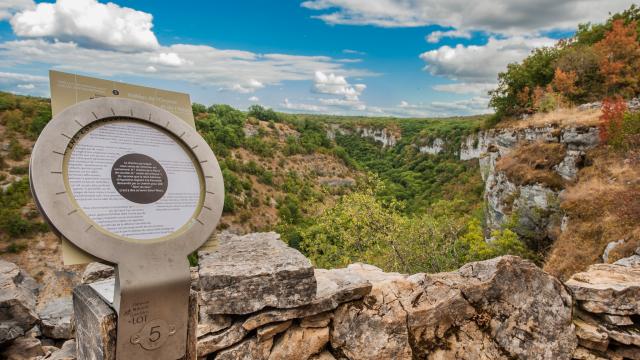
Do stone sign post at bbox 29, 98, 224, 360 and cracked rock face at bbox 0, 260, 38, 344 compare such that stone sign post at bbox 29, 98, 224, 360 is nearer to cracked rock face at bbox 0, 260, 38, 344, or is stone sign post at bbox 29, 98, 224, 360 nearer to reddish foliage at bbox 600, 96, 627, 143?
cracked rock face at bbox 0, 260, 38, 344

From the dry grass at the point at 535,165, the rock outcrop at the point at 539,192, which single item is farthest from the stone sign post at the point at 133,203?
the dry grass at the point at 535,165

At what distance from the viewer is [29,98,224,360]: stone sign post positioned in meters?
2.25

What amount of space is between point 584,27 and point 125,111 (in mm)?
43675

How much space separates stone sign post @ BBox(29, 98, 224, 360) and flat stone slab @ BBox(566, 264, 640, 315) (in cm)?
561

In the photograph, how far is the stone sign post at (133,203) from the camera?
225 cm

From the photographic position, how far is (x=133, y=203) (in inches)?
98.7

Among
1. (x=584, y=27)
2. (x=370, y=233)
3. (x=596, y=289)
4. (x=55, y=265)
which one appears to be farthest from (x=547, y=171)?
(x=55, y=265)

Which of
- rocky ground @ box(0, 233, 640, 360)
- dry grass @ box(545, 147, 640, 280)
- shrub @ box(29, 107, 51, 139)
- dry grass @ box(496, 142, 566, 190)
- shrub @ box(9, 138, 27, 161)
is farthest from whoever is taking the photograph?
shrub @ box(29, 107, 51, 139)

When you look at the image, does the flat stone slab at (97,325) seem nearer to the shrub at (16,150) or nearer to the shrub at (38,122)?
the shrub at (16,150)

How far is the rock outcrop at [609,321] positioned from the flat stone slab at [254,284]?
13.4ft

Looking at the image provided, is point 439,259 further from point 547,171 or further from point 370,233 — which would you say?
point 547,171

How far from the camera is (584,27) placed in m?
34.6

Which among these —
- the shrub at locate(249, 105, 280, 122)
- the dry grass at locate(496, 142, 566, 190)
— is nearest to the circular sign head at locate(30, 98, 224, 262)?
the dry grass at locate(496, 142, 566, 190)

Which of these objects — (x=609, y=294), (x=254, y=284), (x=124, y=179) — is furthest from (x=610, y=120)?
(x=124, y=179)
